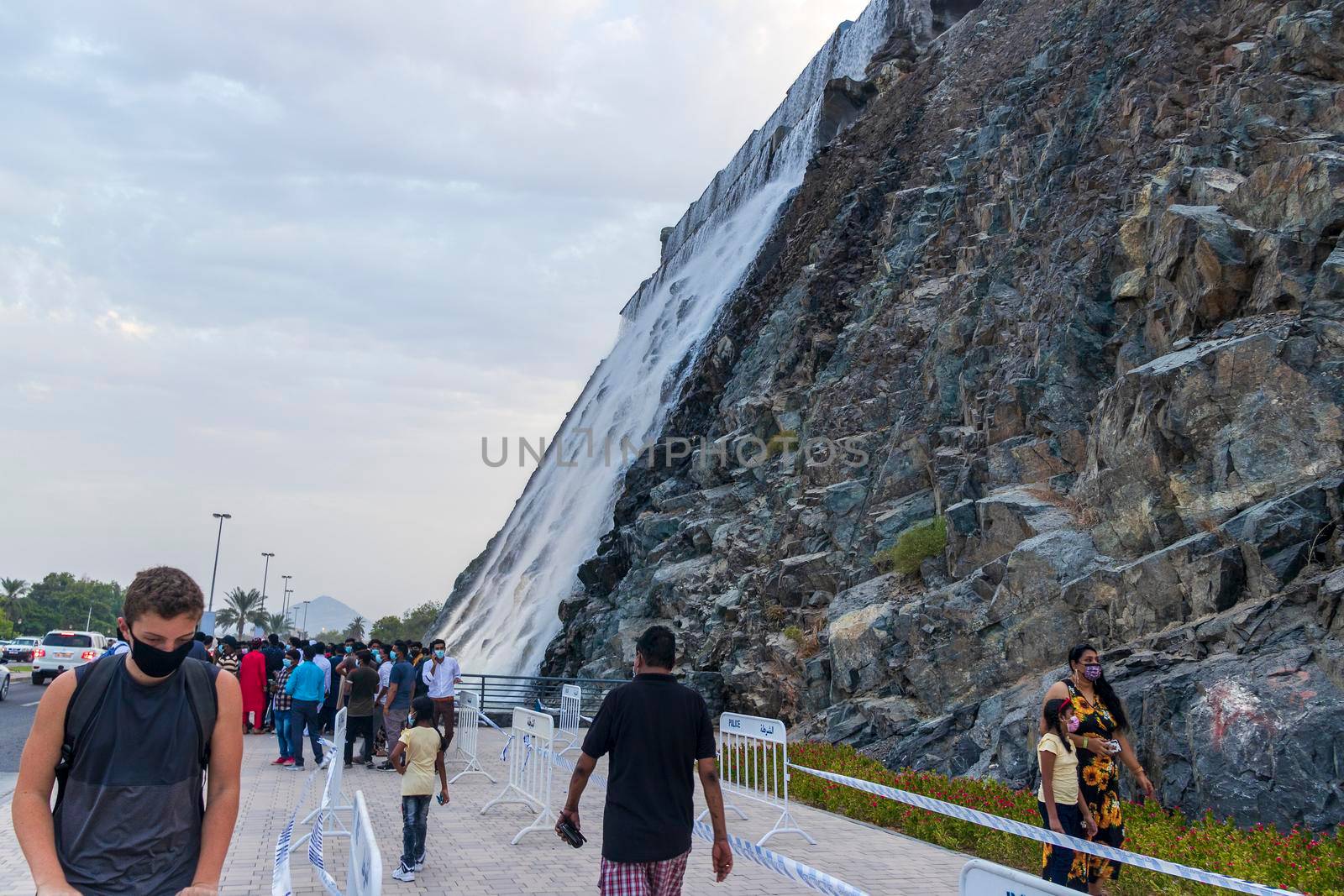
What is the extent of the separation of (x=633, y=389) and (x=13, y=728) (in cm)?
2622

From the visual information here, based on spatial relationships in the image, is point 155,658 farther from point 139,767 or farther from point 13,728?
point 13,728

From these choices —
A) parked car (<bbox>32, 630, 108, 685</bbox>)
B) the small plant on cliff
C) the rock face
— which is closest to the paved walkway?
the rock face

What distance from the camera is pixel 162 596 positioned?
3082mm

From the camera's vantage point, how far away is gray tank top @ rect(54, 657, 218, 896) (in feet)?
9.61

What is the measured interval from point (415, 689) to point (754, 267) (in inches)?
1017

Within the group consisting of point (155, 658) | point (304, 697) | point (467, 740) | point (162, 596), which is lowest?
point (467, 740)

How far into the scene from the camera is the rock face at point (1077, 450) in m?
10.3

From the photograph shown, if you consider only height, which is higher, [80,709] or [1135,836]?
[80,709]

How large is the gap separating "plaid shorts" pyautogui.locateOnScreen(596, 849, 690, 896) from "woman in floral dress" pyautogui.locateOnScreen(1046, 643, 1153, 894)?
2.71 metres

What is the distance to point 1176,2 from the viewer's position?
20.7m

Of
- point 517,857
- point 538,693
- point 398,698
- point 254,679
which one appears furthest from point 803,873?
point 538,693

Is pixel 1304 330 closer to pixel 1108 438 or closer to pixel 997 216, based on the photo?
pixel 1108 438

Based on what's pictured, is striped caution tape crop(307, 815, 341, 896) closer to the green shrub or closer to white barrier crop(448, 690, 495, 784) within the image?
white barrier crop(448, 690, 495, 784)

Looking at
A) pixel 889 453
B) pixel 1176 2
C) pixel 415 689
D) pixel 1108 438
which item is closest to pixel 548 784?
pixel 415 689
